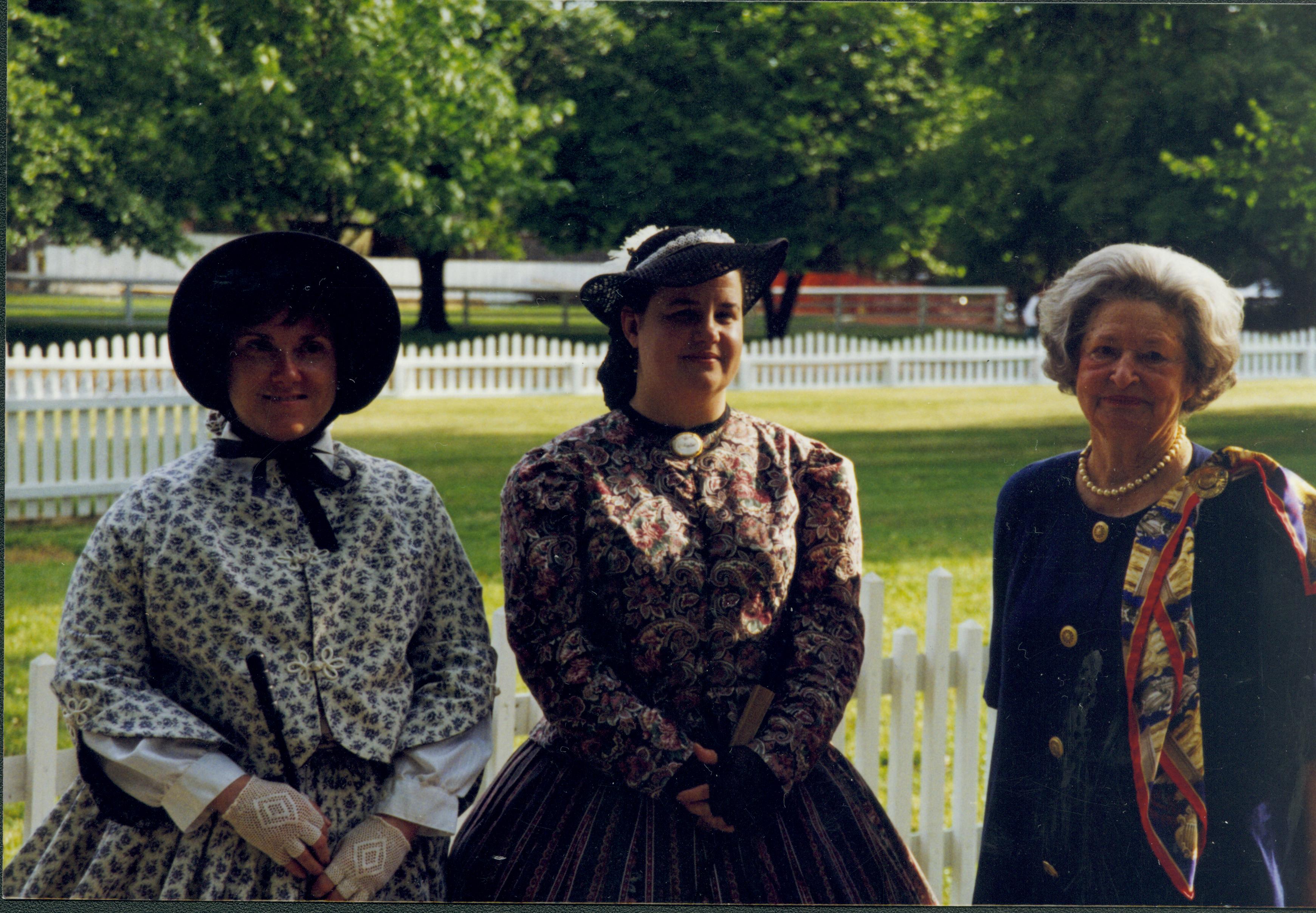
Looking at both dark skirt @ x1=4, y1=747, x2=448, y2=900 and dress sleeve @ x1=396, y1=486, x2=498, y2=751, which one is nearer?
dark skirt @ x1=4, y1=747, x2=448, y2=900

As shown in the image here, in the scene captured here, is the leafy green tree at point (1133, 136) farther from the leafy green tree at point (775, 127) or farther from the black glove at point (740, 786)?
the black glove at point (740, 786)

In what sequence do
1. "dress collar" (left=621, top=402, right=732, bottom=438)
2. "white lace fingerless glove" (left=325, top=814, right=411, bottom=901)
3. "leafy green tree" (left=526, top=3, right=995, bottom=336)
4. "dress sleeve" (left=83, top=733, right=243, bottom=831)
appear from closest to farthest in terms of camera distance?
"dress sleeve" (left=83, top=733, right=243, bottom=831)
"white lace fingerless glove" (left=325, top=814, right=411, bottom=901)
"dress collar" (left=621, top=402, right=732, bottom=438)
"leafy green tree" (left=526, top=3, right=995, bottom=336)

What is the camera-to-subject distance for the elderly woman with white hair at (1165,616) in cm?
215

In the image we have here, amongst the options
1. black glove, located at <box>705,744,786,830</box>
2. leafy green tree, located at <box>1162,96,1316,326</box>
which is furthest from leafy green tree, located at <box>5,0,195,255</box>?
leafy green tree, located at <box>1162,96,1316,326</box>

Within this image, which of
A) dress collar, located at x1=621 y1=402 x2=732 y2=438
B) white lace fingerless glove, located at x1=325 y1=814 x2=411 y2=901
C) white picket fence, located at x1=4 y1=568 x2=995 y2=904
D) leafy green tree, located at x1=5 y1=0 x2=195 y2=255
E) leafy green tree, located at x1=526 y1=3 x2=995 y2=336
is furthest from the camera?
white picket fence, located at x1=4 y1=568 x2=995 y2=904

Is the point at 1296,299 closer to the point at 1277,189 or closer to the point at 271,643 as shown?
the point at 1277,189

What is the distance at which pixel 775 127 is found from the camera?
285 cm

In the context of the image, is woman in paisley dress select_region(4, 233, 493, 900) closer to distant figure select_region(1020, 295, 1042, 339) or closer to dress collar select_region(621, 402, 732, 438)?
dress collar select_region(621, 402, 732, 438)

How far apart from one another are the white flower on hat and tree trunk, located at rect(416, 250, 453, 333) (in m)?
0.59

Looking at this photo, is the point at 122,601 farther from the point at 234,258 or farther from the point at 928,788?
the point at 928,788

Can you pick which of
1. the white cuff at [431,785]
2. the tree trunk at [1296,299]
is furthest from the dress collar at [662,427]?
the tree trunk at [1296,299]

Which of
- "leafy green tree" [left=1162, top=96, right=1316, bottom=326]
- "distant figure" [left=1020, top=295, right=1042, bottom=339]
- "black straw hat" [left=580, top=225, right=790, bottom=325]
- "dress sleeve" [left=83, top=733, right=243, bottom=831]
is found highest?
"leafy green tree" [left=1162, top=96, right=1316, bottom=326]

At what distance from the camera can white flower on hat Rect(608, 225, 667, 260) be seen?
2.29 meters

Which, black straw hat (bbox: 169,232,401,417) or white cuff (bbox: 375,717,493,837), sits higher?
black straw hat (bbox: 169,232,401,417)
